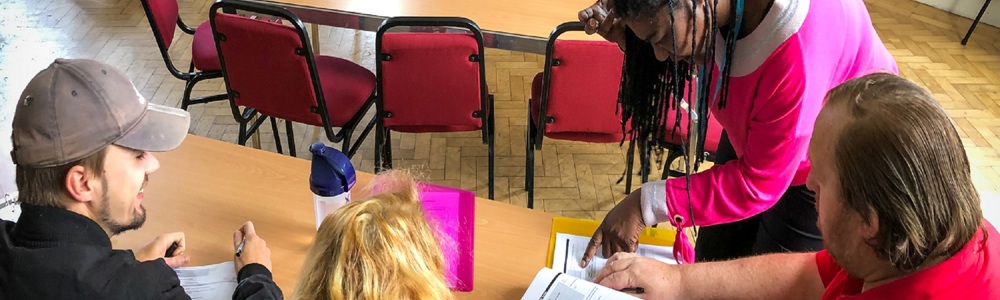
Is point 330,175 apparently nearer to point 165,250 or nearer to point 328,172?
point 328,172

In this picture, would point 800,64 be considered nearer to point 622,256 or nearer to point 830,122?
point 830,122

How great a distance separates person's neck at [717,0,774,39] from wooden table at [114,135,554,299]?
525 millimetres

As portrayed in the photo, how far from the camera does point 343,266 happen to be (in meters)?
0.82

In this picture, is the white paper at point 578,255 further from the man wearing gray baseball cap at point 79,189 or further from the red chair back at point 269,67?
the red chair back at point 269,67

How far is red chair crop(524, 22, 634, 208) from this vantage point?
2.04 metres

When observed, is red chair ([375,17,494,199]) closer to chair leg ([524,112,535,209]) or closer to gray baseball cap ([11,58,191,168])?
chair leg ([524,112,535,209])

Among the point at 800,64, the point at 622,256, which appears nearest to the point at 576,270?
the point at 622,256

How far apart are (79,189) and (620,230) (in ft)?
2.95

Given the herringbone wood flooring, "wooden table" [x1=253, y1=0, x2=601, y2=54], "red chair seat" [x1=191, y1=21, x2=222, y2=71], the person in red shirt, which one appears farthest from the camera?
the herringbone wood flooring

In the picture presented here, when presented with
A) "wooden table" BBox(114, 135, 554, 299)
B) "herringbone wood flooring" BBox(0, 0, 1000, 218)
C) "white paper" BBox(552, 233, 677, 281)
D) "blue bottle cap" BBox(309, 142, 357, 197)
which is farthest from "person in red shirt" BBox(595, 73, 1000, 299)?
"herringbone wood flooring" BBox(0, 0, 1000, 218)

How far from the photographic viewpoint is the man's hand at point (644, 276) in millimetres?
1230

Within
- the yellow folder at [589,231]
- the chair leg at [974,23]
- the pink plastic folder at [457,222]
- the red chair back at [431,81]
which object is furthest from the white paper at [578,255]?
the chair leg at [974,23]

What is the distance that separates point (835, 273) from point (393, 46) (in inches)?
52.9

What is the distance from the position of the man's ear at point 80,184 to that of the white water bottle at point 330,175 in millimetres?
348
